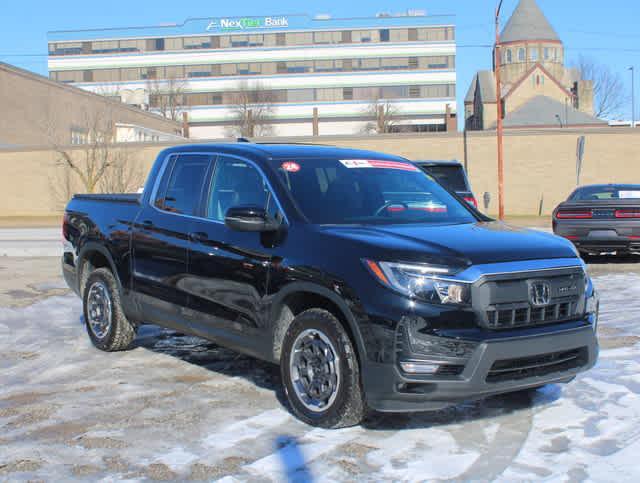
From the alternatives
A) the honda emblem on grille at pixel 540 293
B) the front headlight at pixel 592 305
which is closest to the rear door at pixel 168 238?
the honda emblem on grille at pixel 540 293

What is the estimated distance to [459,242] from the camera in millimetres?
4895

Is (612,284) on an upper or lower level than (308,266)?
lower

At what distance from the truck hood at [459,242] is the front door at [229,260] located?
64cm

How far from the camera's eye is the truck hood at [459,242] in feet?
15.4

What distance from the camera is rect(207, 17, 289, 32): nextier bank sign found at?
105m

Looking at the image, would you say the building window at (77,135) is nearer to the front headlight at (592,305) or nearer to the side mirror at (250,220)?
the side mirror at (250,220)

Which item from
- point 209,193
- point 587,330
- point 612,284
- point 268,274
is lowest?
point 612,284

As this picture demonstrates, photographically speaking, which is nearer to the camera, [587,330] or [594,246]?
[587,330]

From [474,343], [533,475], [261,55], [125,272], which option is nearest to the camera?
[533,475]

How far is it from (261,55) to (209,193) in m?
102

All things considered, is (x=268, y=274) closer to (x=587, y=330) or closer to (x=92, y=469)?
(x=92, y=469)

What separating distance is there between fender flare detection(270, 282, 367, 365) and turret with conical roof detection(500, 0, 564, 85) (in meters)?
106

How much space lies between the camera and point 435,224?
18.3 feet

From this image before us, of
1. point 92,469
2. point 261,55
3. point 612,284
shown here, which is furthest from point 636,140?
point 261,55
